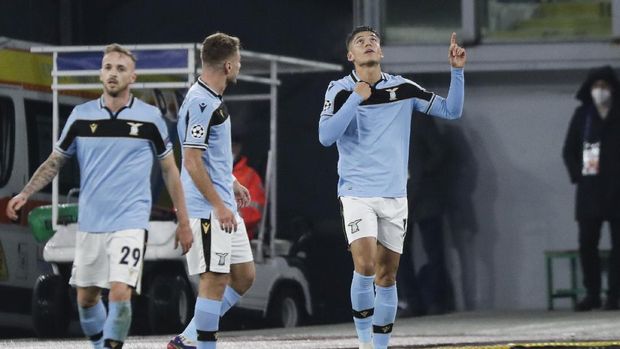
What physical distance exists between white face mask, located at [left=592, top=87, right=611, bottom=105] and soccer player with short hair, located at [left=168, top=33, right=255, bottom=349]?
704 centimetres

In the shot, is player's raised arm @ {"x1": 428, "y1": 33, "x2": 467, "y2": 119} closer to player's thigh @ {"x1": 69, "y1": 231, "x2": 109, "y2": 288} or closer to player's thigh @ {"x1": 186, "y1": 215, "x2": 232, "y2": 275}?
player's thigh @ {"x1": 186, "y1": 215, "x2": 232, "y2": 275}

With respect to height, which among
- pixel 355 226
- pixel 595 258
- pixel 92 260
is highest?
pixel 355 226

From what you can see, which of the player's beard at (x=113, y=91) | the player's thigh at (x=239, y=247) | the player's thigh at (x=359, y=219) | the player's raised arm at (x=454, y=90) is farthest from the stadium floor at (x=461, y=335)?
the player's beard at (x=113, y=91)

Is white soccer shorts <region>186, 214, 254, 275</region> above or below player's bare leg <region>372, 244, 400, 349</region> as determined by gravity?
above

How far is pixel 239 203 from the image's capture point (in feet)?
36.8

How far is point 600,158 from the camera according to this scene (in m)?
16.8

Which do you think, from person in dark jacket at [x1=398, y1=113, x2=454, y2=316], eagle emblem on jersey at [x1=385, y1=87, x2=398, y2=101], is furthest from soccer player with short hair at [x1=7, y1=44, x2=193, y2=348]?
person in dark jacket at [x1=398, y1=113, x2=454, y2=316]

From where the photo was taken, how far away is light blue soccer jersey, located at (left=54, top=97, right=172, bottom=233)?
10078 mm

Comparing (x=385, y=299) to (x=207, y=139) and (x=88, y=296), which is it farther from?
(x=88, y=296)

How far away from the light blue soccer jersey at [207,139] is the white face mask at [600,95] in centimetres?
718

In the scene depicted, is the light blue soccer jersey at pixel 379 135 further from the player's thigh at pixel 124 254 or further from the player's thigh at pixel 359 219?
the player's thigh at pixel 124 254

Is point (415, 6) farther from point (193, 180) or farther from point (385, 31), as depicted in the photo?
point (193, 180)

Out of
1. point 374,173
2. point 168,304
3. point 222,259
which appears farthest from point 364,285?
point 168,304

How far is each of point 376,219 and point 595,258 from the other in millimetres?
6102
